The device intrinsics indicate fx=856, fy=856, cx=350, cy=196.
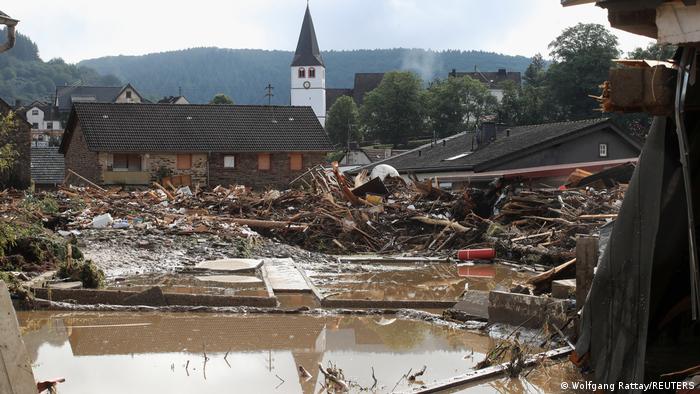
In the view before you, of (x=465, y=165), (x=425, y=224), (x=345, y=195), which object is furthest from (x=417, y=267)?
(x=465, y=165)

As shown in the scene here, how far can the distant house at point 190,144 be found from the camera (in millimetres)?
48344

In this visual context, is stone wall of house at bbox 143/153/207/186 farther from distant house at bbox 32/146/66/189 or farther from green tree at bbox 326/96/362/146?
green tree at bbox 326/96/362/146

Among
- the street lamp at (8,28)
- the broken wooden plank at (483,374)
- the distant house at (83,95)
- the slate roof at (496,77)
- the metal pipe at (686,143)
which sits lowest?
the broken wooden plank at (483,374)

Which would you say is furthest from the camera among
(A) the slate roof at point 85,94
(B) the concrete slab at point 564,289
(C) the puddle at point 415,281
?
(A) the slate roof at point 85,94

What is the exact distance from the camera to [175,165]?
49.2 metres

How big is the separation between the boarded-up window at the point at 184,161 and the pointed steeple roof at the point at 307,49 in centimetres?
8170

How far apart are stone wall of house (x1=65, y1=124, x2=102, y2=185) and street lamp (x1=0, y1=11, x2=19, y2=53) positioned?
37.7 m

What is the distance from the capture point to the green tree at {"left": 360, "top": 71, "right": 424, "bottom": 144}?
9388 centimetres

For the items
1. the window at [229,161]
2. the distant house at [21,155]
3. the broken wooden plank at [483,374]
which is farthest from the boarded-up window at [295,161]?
the broken wooden plank at [483,374]

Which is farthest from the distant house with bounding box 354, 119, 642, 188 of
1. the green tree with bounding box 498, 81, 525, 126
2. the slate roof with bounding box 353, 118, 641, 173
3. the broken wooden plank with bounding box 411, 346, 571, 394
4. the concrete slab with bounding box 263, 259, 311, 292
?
the green tree with bounding box 498, 81, 525, 126

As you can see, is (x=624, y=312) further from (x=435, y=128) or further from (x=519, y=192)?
(x=435, y=128)

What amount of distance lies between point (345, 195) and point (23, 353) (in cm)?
2293

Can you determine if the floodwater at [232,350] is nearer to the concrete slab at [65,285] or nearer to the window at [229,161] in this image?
the concrete slab at [65,285]

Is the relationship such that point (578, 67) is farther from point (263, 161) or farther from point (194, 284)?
point (194, 284)
